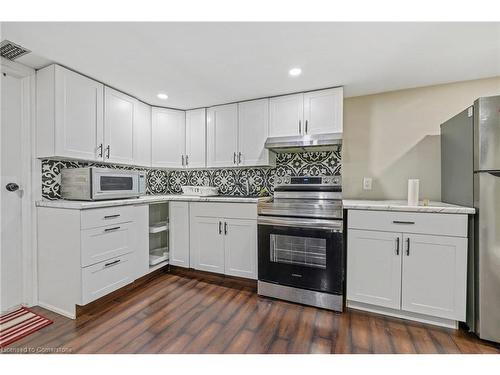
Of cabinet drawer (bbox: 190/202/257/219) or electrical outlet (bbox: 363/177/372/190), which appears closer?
cabinet drawer (bbox: 190/202/257/219)

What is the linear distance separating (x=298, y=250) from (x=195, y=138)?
6.63 feet

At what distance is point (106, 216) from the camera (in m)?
2.04

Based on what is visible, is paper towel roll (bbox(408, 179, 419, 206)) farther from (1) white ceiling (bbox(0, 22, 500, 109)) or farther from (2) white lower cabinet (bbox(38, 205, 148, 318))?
(2) white lower cabinet (bbox(38, 205, 148, 318))

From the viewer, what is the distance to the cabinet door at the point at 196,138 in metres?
3.07

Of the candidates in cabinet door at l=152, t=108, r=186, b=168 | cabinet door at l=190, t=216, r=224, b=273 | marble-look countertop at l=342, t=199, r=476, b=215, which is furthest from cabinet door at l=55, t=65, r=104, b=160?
marble-look countertop at l=342, t=199, r=476, b=215

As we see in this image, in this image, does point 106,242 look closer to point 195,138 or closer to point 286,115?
point 195,138

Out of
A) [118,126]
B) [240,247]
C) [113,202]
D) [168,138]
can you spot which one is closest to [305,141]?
[240,247]

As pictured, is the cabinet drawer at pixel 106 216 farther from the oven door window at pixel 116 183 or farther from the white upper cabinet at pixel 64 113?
the white upper cabinet at pixel 64 113

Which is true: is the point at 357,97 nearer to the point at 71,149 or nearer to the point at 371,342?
the point at 371,342

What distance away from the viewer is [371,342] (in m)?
1.57

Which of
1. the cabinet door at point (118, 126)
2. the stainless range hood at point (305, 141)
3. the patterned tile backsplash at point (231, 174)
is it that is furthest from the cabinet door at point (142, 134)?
the stainless range hood at point (305, 141)

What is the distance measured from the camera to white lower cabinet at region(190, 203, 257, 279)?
2424 mm

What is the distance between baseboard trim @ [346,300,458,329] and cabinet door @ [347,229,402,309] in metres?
0.07
